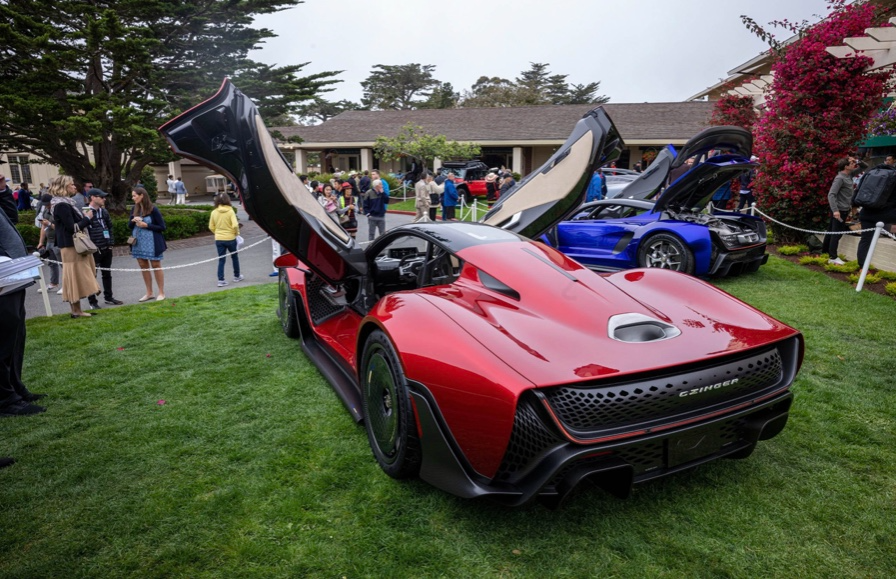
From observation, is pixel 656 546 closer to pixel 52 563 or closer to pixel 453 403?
pixel 453 403

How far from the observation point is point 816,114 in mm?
9328

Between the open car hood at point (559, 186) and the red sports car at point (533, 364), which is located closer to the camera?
the red sports car at point (533, 364)

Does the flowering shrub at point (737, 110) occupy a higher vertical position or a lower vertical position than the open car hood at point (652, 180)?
higher

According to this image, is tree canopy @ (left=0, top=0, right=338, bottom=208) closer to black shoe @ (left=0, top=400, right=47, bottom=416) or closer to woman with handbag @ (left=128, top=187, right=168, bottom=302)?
woman with handbag @ (left=128, top=187, right=168, bottom=302)

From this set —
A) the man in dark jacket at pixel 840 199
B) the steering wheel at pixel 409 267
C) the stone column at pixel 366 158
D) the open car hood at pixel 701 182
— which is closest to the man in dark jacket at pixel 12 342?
the steering wheel at pixel 409 267

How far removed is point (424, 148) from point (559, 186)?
22.2m

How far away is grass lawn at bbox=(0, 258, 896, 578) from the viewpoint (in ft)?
7.54

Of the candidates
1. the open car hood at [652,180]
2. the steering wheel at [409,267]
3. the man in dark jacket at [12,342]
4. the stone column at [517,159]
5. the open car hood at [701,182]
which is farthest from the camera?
the stone column at [517,159]

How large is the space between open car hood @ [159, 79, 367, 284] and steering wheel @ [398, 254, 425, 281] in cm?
30

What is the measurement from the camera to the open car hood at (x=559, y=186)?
4.87 meters

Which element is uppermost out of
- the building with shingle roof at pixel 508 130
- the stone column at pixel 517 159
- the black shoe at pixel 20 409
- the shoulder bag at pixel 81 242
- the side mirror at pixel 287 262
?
the building with shingle roof at pixel 508 130

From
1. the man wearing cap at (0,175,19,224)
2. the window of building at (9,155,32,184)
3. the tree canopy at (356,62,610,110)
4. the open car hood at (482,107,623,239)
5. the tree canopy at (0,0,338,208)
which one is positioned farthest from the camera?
the tree canopy at (356,62,610,110)

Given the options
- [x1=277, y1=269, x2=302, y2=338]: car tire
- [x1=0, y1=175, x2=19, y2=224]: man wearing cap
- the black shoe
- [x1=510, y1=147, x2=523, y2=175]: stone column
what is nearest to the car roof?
[x1=277, y1=269, x2=302, y2=338]: car tire

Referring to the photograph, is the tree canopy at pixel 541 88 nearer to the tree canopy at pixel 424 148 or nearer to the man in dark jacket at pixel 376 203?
the tree canopy at pixel 424 148
